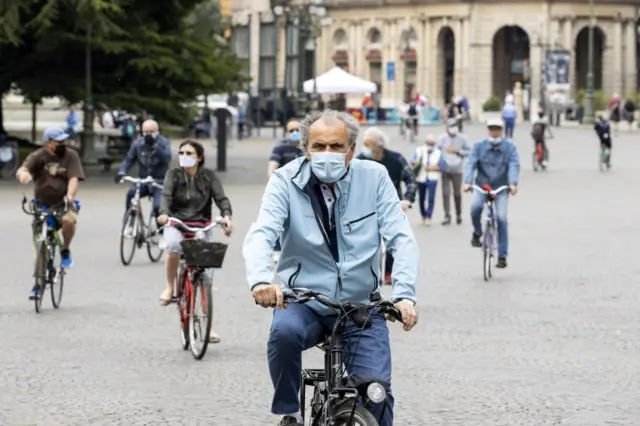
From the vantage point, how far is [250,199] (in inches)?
1225

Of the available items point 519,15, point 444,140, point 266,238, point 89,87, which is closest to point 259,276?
point 266,238

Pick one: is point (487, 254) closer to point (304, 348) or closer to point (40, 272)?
point (40, 272)

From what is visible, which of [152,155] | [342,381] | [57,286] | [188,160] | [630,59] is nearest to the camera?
[342,381]

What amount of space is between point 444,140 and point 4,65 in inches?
490

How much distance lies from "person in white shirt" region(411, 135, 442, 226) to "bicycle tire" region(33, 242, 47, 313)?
39.1 feet

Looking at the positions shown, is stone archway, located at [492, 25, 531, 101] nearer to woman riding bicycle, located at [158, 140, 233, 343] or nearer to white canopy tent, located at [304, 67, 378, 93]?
white canopy tent, located at [304, 67, 378, 93]

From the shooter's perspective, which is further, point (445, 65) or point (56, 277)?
point (445, 65)

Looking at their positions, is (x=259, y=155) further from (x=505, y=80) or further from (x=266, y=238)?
(x=505, y=80)

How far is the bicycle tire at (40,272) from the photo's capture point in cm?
1514

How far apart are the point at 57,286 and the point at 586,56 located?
387 feet

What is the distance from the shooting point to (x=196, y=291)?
12500mm

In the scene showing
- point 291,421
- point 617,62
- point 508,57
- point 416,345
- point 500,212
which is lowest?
point 416,345

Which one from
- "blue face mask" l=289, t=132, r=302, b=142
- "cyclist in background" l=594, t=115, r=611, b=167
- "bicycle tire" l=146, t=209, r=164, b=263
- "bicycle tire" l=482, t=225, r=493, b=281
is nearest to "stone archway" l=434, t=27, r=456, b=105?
"cyclist in background" l=594, t=115, r=611, b=167

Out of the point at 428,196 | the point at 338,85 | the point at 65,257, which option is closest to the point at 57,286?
the point at 65,257
